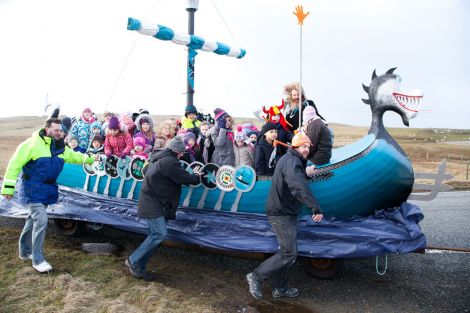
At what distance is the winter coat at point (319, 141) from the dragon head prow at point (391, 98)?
2.33 feet

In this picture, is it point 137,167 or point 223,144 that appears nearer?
point 223,144

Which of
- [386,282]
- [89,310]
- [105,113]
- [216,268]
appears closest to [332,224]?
[386,282]

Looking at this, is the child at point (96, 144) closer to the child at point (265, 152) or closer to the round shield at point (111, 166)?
the round shield at point (111, 166)

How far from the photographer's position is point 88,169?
236 inches

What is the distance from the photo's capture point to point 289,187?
4.12 meters

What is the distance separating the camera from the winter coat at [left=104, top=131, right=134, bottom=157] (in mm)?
5793

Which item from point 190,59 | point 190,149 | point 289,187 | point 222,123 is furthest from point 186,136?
point 190,59

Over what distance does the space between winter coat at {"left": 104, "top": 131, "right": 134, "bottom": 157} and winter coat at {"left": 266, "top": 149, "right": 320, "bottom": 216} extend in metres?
2.39

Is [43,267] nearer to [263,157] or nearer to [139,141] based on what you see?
[139,141]

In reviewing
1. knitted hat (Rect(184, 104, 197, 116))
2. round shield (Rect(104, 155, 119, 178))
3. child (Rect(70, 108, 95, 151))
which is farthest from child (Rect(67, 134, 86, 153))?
knitted hat (Rect(184, 104, 197, 116))

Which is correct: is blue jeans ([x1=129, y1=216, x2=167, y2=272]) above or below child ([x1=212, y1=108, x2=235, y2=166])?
below

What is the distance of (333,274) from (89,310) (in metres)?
2.72

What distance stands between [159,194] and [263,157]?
124cm

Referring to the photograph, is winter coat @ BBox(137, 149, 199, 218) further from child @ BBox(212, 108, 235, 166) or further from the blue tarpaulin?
child @ BBox(212, 108, 235, 166)
